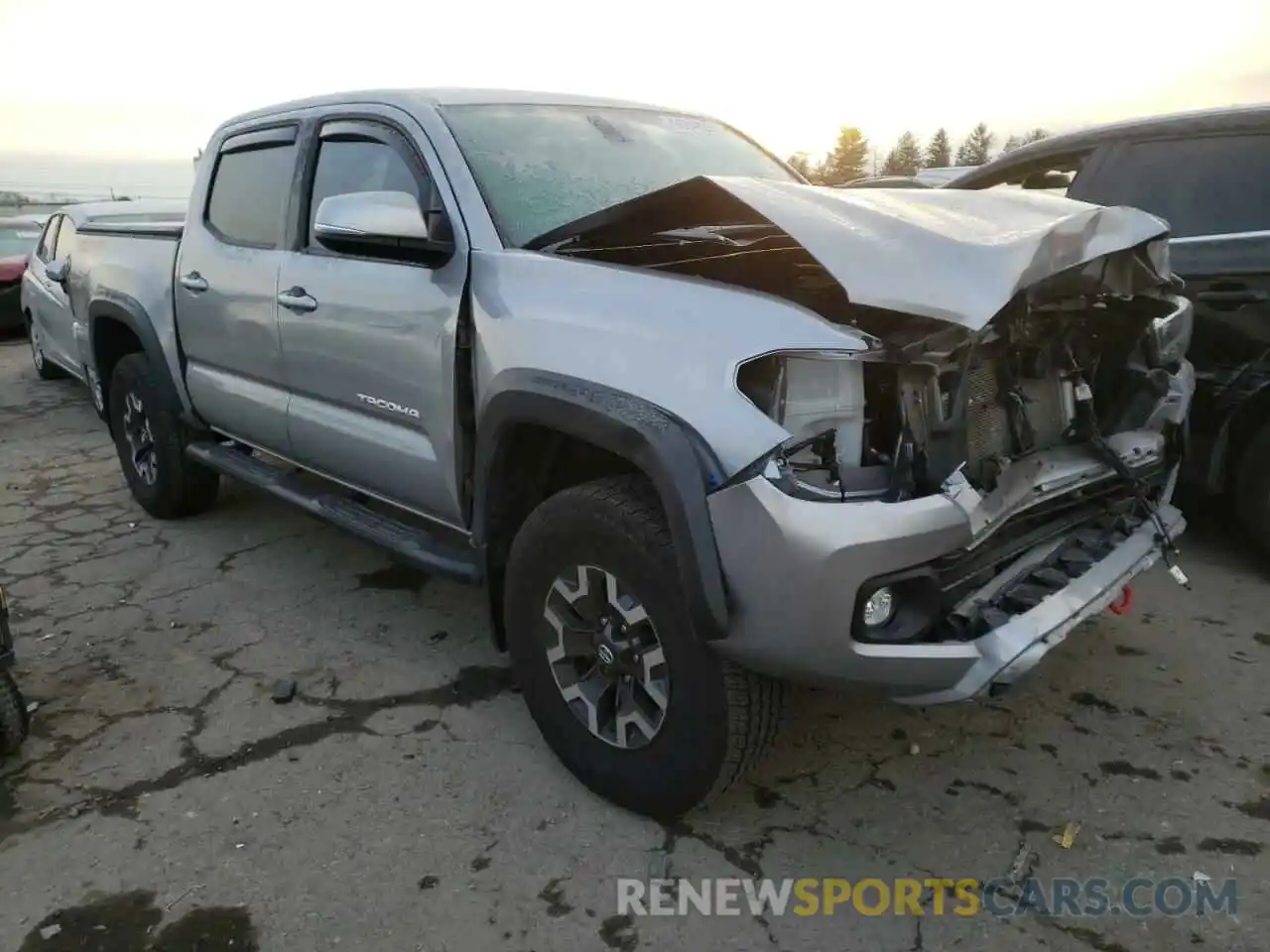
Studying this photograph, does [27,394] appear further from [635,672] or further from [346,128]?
[635,672]

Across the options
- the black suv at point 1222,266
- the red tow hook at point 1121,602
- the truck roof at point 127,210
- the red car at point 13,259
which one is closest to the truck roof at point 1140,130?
the black suv at point 1222,266

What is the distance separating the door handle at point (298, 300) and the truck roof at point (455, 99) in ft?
2.35

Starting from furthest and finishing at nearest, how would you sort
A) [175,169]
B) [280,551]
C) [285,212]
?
1. [175,169]
2. [280,551]
3. [285,212]

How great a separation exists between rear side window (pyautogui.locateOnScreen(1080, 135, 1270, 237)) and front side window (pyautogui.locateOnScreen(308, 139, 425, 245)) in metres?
3.09

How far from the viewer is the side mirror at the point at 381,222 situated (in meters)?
2.85

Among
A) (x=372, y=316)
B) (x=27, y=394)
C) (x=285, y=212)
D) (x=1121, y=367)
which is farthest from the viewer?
(x=27, y=394)

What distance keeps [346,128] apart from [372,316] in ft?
2.69

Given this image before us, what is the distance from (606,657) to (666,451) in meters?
0.68

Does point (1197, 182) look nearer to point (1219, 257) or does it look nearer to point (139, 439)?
point (1219, 257)

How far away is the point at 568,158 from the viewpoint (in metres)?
3.29

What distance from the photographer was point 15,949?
2277 millimetres

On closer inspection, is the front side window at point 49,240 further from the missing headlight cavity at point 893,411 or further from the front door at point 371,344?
the missing headlight cavity at point 893,411

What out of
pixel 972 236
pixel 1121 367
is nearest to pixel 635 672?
pixel 972 236

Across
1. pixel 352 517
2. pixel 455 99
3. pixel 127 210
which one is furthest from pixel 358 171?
pixel 127 210
